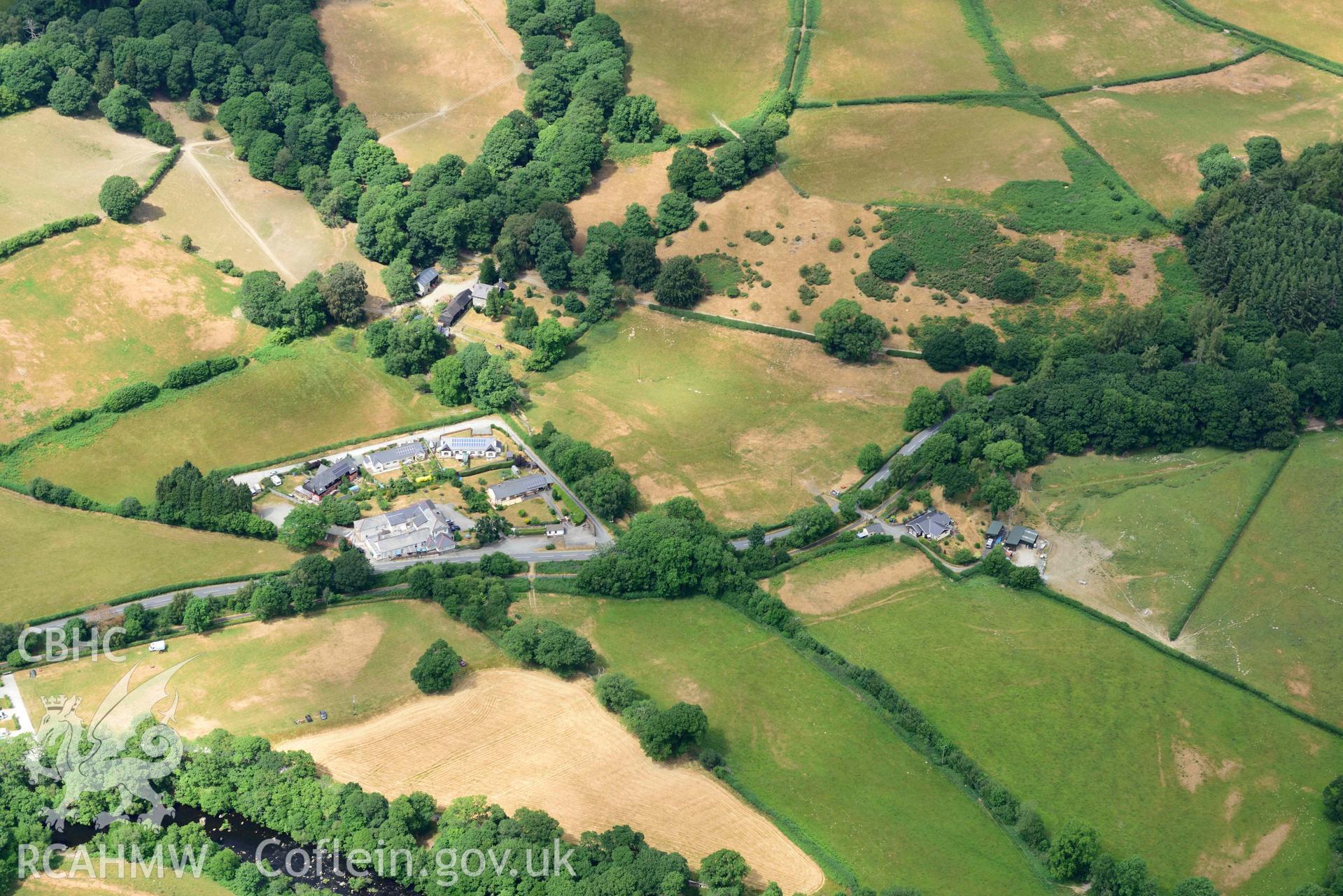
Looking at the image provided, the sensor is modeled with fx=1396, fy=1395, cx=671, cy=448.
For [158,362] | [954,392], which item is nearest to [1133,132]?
[954,392]

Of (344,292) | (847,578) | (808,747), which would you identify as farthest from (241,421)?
(808,747)

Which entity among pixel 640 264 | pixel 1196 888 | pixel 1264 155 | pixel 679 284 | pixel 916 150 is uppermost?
pixel 1264 155

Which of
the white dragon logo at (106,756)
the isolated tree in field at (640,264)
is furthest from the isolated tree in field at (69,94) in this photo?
the white dragon logo at (106,756)

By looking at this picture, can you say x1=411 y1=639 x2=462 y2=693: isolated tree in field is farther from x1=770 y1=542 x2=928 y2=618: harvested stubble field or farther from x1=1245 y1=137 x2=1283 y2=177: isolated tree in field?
x1=1245 y1=137 x2=1283 y2=177: isolated tree in field

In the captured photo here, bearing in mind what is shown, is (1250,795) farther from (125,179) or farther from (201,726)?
(125,179)

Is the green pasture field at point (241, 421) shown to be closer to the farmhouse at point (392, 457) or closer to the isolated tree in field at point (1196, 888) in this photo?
the farmhouse at point (392, 457)

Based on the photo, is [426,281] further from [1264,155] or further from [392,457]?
[1264,155]

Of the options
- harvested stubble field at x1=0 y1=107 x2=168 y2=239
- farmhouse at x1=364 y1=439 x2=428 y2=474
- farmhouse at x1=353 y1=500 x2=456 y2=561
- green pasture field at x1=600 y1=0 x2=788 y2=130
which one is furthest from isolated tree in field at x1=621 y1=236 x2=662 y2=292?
harvested stubble field at x1=0 y1=107 x2=168 y2=239
